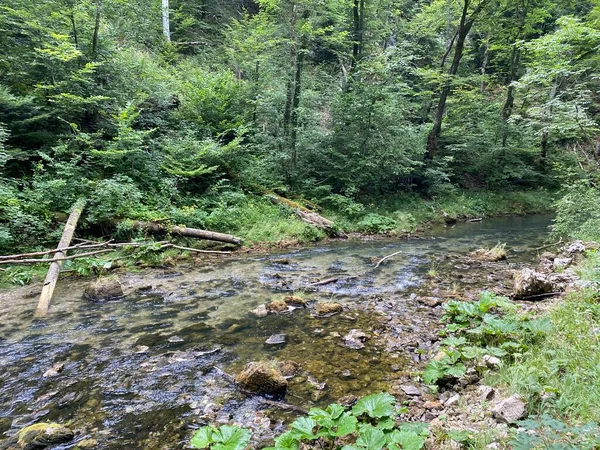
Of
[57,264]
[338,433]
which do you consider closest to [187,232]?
[57,264]

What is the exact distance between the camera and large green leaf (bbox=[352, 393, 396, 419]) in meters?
2.81

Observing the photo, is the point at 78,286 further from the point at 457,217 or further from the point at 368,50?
the point at 368,50

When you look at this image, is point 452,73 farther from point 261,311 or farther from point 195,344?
point 195,344

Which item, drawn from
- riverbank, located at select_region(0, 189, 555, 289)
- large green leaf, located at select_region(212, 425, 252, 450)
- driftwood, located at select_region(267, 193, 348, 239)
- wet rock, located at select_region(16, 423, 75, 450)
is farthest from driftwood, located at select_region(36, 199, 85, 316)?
driftwood, located at select_region(267, 193, 348, 239)

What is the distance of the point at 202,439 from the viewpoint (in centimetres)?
253

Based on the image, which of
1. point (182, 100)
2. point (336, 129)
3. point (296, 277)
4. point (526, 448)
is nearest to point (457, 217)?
point (336, 129)

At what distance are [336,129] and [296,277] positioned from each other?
1009 centimetres

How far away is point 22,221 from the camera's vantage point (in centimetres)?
839

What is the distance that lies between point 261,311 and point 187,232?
5307mm

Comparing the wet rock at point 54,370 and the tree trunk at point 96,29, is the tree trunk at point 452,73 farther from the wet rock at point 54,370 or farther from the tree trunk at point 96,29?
the wet rock at point 54,370

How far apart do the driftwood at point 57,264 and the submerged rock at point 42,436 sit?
1.89 m

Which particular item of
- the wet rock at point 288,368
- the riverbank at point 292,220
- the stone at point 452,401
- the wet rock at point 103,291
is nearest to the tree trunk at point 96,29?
the riverbank at point 292,220

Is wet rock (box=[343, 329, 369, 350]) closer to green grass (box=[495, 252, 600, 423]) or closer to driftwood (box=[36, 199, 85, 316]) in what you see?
green grass (box=[495, 252, 600, 423])

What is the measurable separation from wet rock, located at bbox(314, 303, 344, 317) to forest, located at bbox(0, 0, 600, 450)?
118 mm
